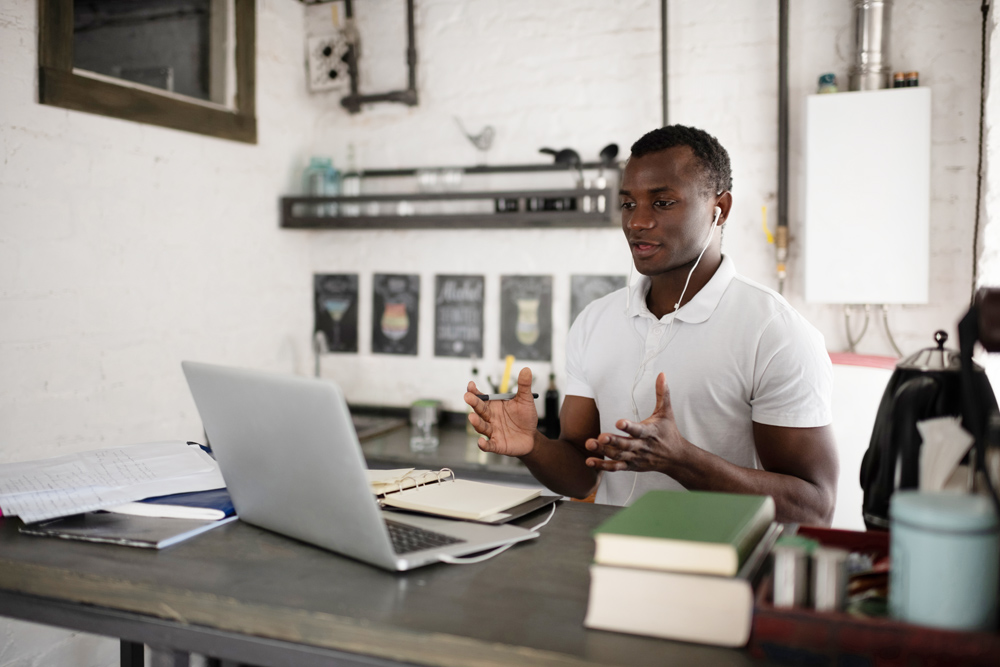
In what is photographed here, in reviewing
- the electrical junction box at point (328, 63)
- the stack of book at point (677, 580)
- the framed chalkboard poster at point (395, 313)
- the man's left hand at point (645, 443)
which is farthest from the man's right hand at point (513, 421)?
the electrical junction box at point (328, 63)

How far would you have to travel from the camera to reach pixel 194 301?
2768 mm

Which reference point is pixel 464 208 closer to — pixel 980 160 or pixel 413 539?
pixel 980 160

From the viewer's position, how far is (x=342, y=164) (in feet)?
11.0

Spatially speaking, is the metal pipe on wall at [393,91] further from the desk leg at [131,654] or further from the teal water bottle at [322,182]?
the desk leg at [131,654]

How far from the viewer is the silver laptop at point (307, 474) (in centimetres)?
98

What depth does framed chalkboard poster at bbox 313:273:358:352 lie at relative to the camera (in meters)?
3.36

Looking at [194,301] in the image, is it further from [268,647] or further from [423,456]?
[268,647]

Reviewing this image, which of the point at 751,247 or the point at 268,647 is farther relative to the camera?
the point at 751,247

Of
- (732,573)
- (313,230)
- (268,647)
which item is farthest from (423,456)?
(732,573)

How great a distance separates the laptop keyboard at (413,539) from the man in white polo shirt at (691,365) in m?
0.34

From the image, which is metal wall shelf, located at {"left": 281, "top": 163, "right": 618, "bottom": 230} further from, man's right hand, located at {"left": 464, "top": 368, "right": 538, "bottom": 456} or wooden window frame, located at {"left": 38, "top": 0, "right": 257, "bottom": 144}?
man's right hand, located at {"left": 464, "top": 368, "right": 538, "bottom": 456}

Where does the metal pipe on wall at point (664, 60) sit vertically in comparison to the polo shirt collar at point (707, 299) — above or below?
above

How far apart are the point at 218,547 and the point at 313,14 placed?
110 inches

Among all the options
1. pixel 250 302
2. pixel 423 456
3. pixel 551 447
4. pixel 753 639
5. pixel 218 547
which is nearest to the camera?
pixel 753 639
